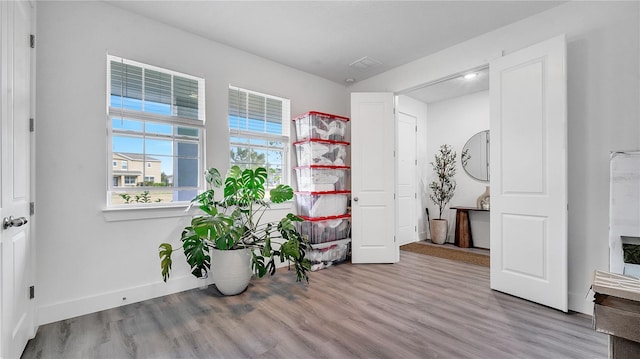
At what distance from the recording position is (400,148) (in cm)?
512

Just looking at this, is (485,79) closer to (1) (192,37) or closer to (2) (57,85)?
(1) (192,37)

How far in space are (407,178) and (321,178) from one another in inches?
89.2

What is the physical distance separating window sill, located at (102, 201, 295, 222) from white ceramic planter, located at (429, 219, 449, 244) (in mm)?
4167

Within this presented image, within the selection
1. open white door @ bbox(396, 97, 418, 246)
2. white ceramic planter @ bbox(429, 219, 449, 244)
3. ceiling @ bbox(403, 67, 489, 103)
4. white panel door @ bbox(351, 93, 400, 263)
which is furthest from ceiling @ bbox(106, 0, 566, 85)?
white ceramic planter @ bbox(429, 219, 449, 244)

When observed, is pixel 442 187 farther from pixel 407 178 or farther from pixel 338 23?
pixel 338 23

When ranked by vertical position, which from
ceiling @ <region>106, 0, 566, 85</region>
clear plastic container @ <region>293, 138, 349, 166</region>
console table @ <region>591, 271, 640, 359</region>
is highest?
ceiling @ <region>106, 0, 566, 85</region>

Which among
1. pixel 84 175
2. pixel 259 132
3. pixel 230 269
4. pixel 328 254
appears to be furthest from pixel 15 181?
pixel 328 254

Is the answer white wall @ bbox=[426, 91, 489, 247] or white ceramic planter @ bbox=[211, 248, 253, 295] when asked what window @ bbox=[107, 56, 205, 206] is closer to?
white ceramic planter @ bbox=[211, 248, 253, 295]

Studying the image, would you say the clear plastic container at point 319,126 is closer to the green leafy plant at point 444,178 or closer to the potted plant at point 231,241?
the potted plant at point 231,241

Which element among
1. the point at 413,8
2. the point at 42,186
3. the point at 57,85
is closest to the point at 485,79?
the point at 413,8

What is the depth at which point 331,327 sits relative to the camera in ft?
6.96

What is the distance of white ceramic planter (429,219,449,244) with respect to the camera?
5117mm

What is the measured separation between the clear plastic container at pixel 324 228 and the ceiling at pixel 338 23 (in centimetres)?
215

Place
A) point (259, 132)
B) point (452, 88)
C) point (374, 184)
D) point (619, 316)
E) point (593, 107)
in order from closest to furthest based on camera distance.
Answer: point (619, 316) → point (593, 107) → point (259, 132) → point (374, 184) → point (452, 88)
